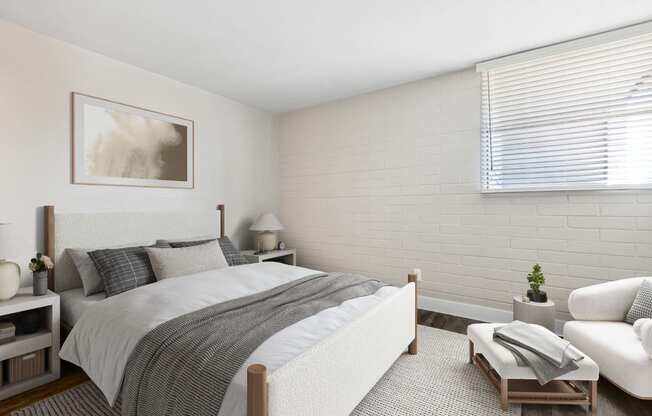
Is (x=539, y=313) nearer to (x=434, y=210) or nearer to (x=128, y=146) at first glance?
(x=434, y=210)

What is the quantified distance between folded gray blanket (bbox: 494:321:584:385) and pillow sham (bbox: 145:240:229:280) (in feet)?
7.53

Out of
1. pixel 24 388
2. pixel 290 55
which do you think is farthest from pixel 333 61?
pixel 24 388

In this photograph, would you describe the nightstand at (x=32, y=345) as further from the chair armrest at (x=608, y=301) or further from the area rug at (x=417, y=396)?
the chair armrest at (x=608, y=301)

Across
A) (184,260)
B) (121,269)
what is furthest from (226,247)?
(121,269)

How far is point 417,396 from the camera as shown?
76.0 inches

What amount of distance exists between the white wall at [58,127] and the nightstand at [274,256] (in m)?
0.74

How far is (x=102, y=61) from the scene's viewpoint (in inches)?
111

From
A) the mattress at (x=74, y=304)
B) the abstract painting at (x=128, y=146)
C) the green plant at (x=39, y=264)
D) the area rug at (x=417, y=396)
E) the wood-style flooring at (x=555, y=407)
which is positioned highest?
the abstract painting at (x=128, y=146)

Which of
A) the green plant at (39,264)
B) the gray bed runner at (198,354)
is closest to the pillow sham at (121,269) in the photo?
the green plant at (39,264)

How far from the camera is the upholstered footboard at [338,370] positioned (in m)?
1.10

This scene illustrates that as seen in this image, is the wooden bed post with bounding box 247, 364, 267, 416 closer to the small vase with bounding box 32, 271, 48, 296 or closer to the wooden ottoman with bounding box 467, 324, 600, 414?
the wooden ottoman with bounding box 467, 324, 600, 414

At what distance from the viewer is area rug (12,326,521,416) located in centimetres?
181

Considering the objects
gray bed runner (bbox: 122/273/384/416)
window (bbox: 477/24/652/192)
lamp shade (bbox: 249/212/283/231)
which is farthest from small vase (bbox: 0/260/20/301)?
window (bbox: 477/24/652/192)

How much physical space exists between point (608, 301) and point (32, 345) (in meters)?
3.87
